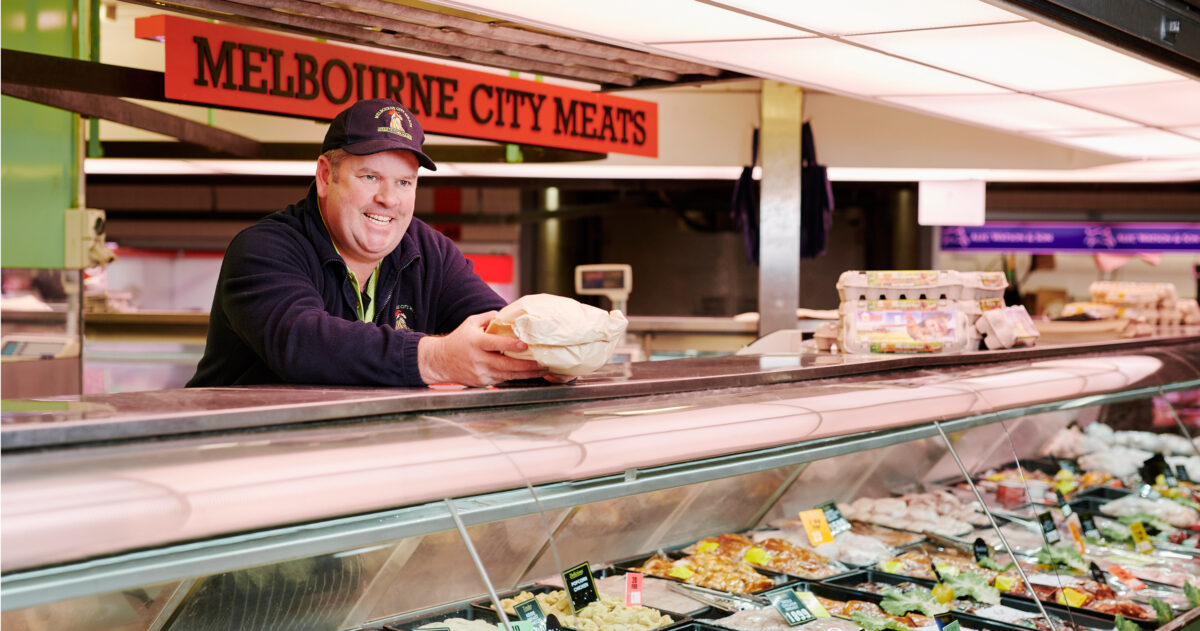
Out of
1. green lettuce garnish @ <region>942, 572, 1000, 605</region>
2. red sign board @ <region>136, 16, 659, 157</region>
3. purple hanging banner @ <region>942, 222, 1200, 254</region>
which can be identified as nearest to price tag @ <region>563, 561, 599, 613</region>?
green lettuce garnish @ <region>942, 572, 1000, 605</region>

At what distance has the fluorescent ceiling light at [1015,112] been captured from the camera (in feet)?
12.1

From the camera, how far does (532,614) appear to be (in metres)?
2.00

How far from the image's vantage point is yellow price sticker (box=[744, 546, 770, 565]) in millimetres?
2838

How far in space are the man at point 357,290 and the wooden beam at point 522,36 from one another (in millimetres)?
1370

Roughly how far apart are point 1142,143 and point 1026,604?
302 centimetres

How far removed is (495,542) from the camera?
7.14ft

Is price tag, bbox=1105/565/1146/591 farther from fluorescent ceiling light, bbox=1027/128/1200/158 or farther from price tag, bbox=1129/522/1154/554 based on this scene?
fluorescent ceiling light, bbox=1027/128/1200/158

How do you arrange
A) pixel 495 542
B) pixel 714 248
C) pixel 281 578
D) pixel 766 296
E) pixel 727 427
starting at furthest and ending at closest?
1. pixel 714 248
2. pixel 766 296
3. pixel 495 542
4. pixel 727 427
5. pixel 281 578

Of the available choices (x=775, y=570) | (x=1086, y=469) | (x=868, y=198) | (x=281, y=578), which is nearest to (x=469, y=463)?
(x=281, y=578)

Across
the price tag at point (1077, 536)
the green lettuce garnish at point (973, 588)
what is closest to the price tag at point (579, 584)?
the green lettuce garnish at point (973, 588)

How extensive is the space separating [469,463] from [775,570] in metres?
1.61

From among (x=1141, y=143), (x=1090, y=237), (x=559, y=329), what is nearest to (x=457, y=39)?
(x=559, y=329)

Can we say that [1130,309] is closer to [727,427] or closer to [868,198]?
[727,427]

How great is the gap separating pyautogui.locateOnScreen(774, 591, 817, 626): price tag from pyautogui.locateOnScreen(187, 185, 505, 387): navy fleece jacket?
978mm
